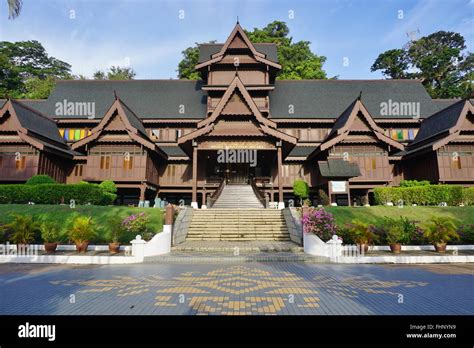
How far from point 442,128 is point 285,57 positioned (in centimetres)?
3429

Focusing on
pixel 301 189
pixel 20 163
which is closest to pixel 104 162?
pixel 20 163

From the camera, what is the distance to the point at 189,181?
24.6 metres

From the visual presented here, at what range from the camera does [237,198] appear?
835 inches

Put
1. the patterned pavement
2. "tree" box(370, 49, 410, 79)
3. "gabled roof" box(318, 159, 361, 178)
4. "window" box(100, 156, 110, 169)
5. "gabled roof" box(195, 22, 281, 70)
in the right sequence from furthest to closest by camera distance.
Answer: "tree" box(370, 49, 410, 79), "gabled roof" box(195, 22, 281, 70), "window" box(100, 156, 110, 169), "gabled roof" box(318, 159, 361, 178), the patterned pavement

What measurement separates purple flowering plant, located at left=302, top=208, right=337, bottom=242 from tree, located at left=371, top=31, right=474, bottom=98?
45527 mm

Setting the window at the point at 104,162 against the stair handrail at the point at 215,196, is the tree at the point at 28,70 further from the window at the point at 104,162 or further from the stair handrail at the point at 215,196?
the stair handrail at the point at 215,196

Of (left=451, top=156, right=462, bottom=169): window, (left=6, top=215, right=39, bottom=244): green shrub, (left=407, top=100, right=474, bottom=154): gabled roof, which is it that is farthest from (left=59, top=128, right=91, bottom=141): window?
(left=451, top=156, right=462, bottom=169): window

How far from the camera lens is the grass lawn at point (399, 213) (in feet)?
48.2

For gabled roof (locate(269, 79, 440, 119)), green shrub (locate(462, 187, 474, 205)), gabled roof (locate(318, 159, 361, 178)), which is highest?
gabled roof (locate(269, 79, 440, 119))

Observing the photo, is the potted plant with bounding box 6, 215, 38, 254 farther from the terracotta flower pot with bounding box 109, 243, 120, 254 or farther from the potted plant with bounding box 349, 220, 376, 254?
the potted plant with bounding box 349, 220, 376, 254

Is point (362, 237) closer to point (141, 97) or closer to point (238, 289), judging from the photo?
point (238, 289)

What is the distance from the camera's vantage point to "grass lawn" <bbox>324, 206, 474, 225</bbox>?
579 inches

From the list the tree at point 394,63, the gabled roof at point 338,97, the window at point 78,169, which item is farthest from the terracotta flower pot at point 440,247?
the tree at point 394,63

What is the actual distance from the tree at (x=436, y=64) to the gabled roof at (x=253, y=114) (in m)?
39.8
